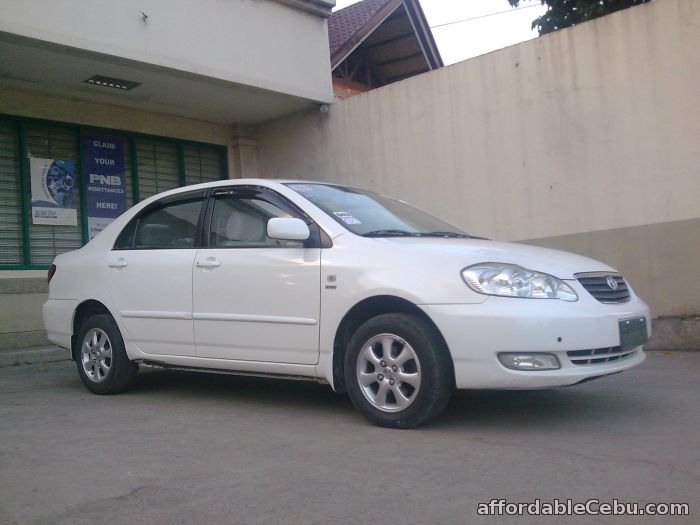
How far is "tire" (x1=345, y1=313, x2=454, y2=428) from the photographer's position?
4.34 m

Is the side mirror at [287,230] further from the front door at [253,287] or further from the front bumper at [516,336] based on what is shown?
the front bumper at [516,336]

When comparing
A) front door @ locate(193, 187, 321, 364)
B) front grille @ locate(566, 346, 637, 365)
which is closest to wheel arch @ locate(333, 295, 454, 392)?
front door @ locate(193, 187, 321, 364)

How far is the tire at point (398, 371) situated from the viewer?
4.34 m

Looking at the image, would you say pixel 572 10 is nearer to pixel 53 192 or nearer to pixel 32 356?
pixel 53 192

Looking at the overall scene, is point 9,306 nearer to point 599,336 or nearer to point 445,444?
point 445,444

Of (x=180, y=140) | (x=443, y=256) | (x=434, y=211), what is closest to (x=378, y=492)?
(x=443, y=256)

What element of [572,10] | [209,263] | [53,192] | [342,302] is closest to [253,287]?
[209,263]

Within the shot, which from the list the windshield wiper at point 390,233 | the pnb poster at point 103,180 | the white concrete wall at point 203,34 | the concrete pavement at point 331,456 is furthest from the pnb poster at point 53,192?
the windshield wiper at point 390,233

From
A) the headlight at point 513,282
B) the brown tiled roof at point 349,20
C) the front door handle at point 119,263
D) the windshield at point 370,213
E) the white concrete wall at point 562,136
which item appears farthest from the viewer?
the brown tiled roof at point 349,20

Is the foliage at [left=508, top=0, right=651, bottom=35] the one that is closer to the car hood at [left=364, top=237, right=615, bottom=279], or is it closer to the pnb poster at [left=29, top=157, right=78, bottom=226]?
the pnb poster at [left=29, top=157, right=78, bottom=226]

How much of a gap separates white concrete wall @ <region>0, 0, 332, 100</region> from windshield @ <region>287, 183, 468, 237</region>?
4498 millimetres

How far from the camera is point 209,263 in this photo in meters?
5.39

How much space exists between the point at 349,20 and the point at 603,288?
46.1 feet

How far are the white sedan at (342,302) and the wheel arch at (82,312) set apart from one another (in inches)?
0.6
